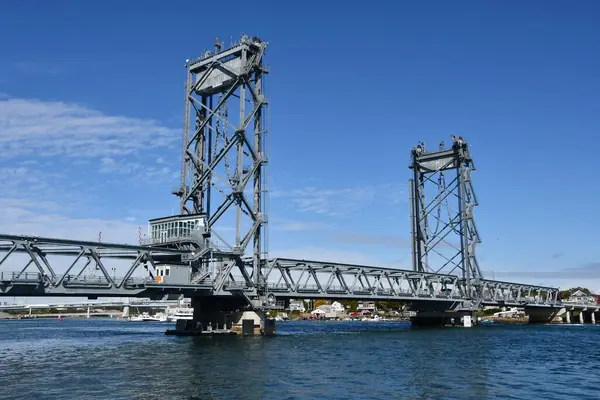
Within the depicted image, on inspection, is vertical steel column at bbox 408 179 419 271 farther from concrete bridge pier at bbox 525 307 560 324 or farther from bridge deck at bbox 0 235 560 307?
concrete bridge pier at bbox 525 307 560 324

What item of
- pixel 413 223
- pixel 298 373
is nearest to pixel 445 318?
pixel 413 223

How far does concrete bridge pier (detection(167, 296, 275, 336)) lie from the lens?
72.4 metres

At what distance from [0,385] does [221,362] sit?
14.6m

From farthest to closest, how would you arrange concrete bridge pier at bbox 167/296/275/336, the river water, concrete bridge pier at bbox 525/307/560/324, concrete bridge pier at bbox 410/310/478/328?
concrete bridge pier at bbox 525/307/560/324 < concrete bridge pier at bbox 410/310/478/328 < concrete bridge pier at bbox 167/296/275/336 < the river water

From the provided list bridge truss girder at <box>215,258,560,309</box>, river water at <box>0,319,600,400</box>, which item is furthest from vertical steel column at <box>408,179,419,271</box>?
river water at <box>0,319,600,400</box>

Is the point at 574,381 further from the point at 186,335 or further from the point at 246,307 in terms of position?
the point at 186,335

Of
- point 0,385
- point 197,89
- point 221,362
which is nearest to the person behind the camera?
point 0,385

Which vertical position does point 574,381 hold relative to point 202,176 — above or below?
below

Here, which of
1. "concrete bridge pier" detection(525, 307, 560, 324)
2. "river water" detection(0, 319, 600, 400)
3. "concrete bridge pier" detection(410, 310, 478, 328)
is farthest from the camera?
"concrete bridge pier" detection(525, 307, 560, 324)

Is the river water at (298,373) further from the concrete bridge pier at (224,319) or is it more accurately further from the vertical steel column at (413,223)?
the vertical steel column at (413,223)

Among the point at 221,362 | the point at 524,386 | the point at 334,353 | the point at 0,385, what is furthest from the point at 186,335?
the point at 524,386

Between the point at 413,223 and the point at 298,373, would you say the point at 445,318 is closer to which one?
the point at 413,223

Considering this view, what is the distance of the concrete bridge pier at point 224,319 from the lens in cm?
7244

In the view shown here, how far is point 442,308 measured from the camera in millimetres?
111062
